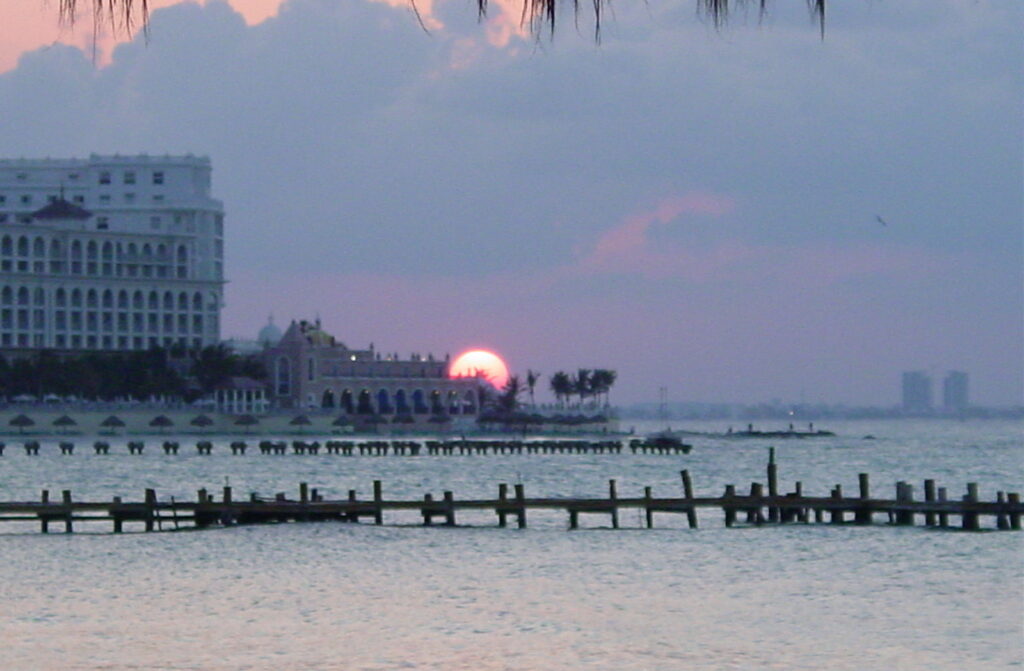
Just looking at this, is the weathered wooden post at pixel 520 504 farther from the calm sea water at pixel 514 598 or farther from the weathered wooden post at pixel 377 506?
the weathered wooden post at pixel 377 506

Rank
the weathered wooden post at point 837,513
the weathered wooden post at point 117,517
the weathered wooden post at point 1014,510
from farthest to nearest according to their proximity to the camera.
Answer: the weathered wooden post at point 837,513 < the weathered wooden post at point 117,517 < the weathered wooden post at point 1014,510

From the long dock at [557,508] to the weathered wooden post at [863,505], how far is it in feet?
0.11

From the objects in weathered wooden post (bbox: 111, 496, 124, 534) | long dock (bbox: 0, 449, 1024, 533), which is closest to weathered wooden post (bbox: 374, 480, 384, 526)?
long dock (bbox: 0, 449, 1024, 533)

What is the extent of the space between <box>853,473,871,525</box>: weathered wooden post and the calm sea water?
0.99m

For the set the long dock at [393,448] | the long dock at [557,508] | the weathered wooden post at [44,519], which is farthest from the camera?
the long dock at [393,448]

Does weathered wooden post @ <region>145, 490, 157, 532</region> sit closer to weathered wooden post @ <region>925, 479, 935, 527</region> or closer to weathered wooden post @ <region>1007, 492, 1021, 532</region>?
weathered wooden post @ <region>925, 479, 935, 527</region>

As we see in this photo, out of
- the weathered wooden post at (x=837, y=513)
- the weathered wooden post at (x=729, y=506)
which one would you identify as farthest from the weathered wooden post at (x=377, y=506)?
the weathered wooden post at (x=837, y=513)

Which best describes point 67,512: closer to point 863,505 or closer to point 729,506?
point 729,506

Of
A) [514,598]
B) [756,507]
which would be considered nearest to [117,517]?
[756,507]

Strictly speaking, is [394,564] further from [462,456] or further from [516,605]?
[462,456]

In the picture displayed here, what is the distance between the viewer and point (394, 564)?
56312mm

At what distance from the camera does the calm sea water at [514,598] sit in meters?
37.8

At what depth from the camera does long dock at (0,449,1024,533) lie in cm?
6506

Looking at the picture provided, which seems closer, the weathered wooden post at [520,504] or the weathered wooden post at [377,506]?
the weathered wooden post at [520,504]
